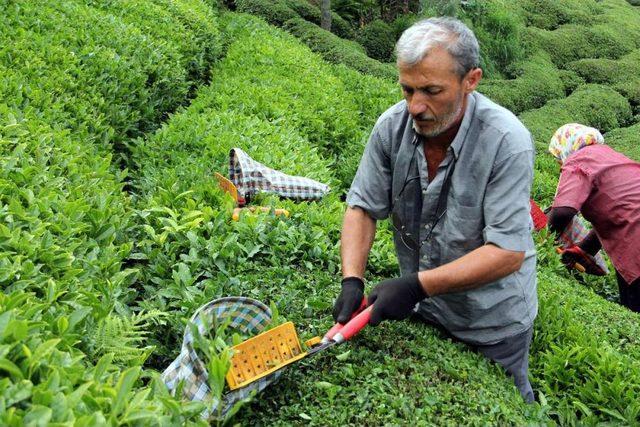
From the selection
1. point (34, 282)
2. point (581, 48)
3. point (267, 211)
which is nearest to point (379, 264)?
point (267, 211)

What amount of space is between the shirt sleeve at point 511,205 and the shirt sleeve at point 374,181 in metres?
0.56

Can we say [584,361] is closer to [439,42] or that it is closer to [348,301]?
[348,301]

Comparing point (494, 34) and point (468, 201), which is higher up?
point (468, 201)

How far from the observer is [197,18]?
8703 mm

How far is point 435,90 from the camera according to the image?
2625mm

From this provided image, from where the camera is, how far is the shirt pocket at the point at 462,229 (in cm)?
282

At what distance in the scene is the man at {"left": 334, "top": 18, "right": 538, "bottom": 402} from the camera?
2.63 metres

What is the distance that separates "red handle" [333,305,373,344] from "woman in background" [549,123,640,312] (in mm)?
2668

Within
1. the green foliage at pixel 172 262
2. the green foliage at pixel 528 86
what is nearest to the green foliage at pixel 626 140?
the green foliage at pixel 528 86

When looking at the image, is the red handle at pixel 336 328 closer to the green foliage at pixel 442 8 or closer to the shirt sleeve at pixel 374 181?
the shirt sleeve at pixel 374 181

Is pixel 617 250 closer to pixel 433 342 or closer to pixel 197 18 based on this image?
pixel 433 342

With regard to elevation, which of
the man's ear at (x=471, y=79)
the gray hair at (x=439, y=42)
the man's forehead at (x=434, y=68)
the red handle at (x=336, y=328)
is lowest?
the red handle at (x=336, y=328)

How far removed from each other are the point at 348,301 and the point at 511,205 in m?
0.78

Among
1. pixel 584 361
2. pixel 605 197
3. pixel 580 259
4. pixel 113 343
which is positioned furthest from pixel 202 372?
pixel 580 259
